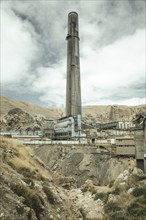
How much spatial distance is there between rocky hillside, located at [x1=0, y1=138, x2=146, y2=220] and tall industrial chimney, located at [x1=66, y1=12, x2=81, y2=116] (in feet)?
95.5

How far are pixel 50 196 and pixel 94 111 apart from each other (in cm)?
12278

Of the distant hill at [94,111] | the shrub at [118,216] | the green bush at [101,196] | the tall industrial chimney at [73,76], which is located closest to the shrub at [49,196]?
the shrub at [118,216]

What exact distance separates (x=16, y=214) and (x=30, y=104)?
127 meters

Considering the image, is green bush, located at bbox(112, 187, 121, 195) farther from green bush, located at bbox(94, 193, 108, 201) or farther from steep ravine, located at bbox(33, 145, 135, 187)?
steep ravine, located at bbox(33, 145, 135, 187)

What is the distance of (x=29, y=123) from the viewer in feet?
265

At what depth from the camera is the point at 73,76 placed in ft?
177

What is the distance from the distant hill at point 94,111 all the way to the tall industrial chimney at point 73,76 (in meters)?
54.8

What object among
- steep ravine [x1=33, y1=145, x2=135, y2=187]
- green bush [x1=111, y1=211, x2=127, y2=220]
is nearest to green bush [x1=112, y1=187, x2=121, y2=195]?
green bush [x1=111, y1=211, x2=127, y2=220]

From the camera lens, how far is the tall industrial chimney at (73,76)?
5391 cm

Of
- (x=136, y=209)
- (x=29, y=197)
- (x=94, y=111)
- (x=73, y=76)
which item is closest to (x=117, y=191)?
(x=136, y=209)

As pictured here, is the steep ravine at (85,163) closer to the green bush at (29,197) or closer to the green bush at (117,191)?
the green bush at (117,191)

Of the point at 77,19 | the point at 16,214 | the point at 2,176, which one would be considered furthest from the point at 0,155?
the point at 77,19

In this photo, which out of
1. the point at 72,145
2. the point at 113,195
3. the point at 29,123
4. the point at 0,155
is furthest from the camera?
the point at 29,123

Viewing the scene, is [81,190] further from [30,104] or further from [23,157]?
[30,104]
